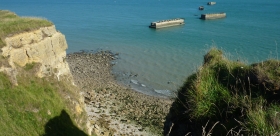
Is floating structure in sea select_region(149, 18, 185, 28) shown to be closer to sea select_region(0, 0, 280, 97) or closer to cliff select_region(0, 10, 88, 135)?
sea select_region(0, 0, 280, 97)

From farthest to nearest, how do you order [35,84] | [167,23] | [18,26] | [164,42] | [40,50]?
[167,23], [164,42], [40,50], [18,26], [35,84]

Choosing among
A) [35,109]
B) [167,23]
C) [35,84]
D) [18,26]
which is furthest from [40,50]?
[167,23]

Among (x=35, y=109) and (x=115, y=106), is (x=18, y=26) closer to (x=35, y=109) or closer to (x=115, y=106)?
(x=35, y=109)

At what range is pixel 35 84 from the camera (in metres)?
17.3

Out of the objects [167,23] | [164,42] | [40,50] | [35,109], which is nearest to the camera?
[35,109]

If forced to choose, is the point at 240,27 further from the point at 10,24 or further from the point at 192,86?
the point at 192,86

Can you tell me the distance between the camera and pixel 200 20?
83.8m

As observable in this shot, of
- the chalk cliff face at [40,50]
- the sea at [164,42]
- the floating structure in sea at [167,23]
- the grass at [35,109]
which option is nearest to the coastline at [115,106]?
the sea at [164,42]

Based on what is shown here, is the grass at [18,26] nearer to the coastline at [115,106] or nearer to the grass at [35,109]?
the grass at [35,109]

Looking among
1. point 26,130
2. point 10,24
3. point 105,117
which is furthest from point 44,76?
point 105,117

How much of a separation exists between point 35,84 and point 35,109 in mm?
2651

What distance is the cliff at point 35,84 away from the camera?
47.4 feet

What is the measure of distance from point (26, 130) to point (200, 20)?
252 feet

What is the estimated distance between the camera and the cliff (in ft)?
47.4
